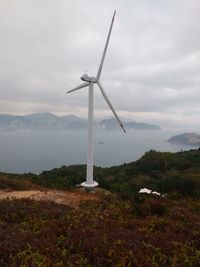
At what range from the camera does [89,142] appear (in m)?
22.6

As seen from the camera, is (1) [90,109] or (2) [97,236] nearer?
(2) [97,236]

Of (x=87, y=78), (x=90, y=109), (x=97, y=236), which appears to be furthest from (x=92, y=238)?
(x=87, y=78)

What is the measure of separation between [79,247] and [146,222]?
378cm

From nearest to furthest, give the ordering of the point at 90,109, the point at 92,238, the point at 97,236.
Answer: the point at 92,238, the point at 97,236, the point at 90,109

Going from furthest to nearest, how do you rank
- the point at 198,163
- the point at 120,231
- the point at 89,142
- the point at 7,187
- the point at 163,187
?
the point at 198,163
the point at 163,187
the point at 89,142
the point at 7,187
the point at 120,231

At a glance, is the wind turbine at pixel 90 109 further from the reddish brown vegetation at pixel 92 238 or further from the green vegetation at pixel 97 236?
the reddish brown vegetation at pixel 92 238

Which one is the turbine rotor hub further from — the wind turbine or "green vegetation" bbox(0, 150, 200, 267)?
"green vegetation" bbox(0, 150, 200, 267)

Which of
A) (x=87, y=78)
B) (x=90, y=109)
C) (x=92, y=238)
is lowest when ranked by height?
(x=92, y=238)

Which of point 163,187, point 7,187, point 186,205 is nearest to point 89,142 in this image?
point 7,187

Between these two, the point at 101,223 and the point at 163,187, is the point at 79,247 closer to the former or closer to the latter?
the point at 101,223

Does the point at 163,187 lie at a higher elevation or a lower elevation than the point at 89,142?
lower

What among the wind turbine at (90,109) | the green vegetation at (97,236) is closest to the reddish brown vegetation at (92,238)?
the green vegetation at (97,236)

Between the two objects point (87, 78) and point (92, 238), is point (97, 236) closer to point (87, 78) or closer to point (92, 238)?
point (92, 238)

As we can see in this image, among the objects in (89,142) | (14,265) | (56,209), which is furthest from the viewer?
(89,142)
